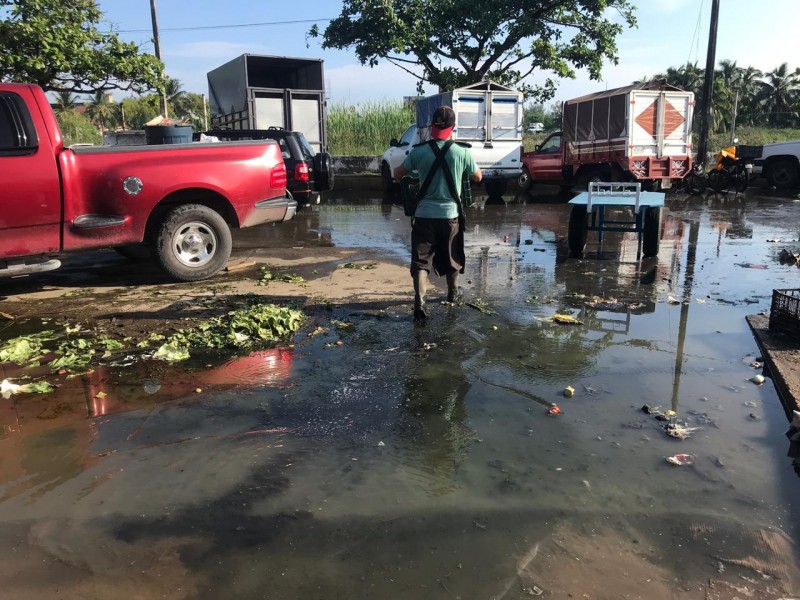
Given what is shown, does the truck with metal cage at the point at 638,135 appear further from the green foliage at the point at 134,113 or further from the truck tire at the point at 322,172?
the green foliage at the point at 134,113

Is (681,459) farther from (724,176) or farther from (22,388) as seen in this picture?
(724,176)

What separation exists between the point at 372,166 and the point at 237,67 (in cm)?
737

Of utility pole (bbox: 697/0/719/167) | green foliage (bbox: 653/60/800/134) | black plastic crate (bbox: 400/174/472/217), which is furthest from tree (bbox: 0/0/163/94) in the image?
green foliage (bbox: 653/60/800/134)

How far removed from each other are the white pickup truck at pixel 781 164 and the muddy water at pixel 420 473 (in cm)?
1694

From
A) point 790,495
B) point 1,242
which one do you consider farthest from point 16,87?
point 790,495

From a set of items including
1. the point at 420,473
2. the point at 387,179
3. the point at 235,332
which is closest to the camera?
the point at 420,473

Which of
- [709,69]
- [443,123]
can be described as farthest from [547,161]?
[443,123]

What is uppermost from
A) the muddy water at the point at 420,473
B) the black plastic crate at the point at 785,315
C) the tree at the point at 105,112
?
the tree at the point at 105,112

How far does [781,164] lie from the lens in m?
19.8

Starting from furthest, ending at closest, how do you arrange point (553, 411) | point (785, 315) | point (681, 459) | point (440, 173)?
point (440, 173), point (785, 315), point (553, 411), point (681, 459)

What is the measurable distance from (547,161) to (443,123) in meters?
14.7

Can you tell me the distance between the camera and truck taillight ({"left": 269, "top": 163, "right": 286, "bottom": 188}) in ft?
25.0

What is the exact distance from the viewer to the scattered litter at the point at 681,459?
10.8ft

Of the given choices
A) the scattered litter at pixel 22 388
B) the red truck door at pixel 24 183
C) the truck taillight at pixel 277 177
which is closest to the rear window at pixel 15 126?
the red truck door at pixel 24 183
